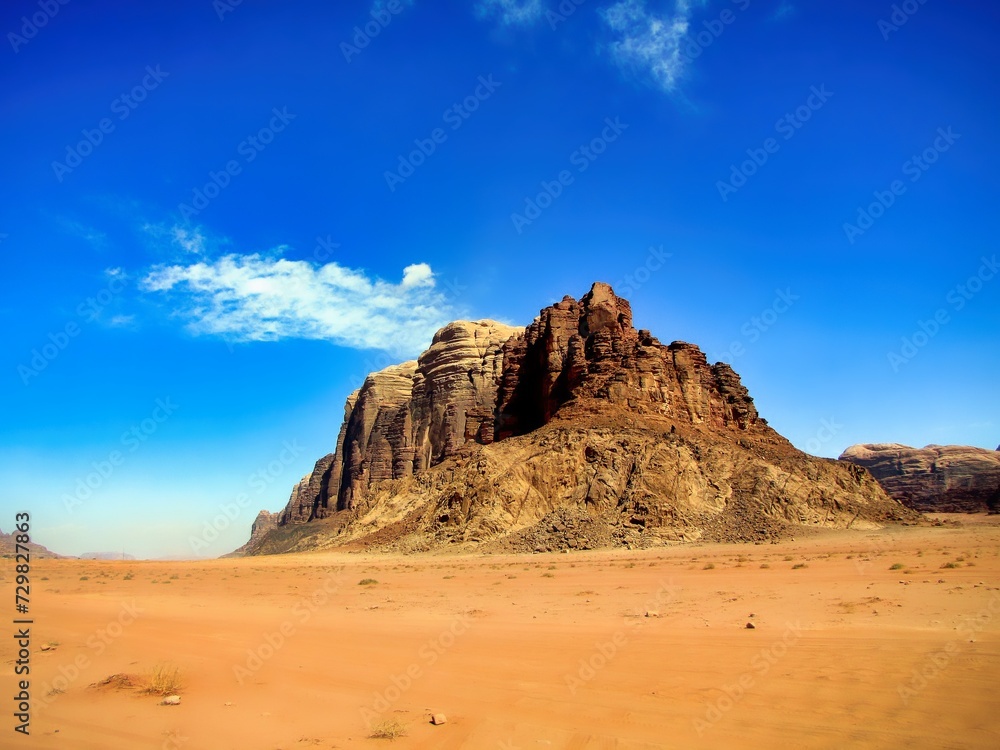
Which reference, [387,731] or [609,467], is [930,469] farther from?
[387,731]

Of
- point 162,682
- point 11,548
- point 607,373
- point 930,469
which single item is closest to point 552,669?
point 162,682

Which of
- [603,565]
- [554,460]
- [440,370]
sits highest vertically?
[440,370]

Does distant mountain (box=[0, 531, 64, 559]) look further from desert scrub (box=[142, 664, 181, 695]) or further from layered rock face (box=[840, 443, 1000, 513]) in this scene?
layered rock face (box=[840, 443, 1000, 513])

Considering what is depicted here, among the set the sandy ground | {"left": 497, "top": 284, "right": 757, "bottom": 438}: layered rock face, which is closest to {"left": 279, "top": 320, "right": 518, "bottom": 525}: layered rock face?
{"left": 497, "top": 284, "right": 757, "bottom": 438}: layered rock face

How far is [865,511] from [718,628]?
145 feet

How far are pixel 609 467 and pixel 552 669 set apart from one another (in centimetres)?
3745

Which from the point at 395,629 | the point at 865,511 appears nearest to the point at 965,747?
the point at 395,629

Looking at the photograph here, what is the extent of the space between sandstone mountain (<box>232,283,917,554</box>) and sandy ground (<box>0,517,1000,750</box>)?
2420 cm

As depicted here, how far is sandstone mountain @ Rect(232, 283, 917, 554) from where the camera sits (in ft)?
134

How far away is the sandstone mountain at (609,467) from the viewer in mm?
40719

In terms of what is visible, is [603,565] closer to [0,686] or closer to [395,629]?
[395,629]

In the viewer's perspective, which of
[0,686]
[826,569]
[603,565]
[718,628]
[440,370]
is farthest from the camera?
[440,370]

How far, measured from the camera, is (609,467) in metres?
44.7

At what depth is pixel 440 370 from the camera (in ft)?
395
